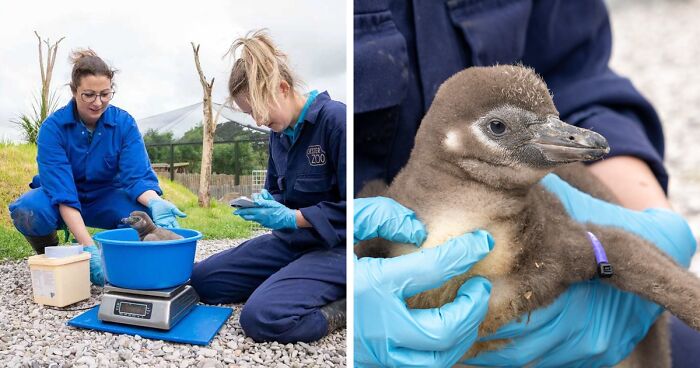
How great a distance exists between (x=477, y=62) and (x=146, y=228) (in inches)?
25.4

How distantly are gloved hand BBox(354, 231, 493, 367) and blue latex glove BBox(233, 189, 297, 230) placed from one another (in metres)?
0.19

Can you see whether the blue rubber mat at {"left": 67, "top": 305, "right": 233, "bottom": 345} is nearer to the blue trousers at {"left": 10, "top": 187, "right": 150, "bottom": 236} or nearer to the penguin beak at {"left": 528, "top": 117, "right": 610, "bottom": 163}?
the blue trousers at {"left": 10, "top": 187, "right": 150, "bottom": 236}

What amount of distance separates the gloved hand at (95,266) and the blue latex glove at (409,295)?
45 cm

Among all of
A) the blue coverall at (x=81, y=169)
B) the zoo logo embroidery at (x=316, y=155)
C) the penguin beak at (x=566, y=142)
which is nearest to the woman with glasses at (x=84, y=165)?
the blue coverall at (x=81, y=169)

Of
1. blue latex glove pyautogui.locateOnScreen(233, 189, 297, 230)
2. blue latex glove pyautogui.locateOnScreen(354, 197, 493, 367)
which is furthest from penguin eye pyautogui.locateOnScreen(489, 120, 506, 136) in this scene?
blue latex glove pyautogui.locateOnScreen(233, 189, 297, 230)

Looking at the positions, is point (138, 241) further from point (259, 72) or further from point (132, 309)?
point (259, 72)

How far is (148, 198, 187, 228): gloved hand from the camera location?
106cm

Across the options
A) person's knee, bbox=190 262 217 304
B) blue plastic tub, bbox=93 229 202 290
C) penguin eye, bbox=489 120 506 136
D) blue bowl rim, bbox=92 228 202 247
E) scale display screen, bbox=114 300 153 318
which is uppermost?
penguin eye, bbox=489 120 506 136

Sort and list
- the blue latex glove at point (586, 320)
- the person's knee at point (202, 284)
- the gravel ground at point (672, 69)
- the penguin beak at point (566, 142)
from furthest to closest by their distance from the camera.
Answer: the gravel ground at point (672, 69) < the person's knee at point (202, 284) < the blue latex glove at point (586, 320) < the penguin beak at point (566, 142)

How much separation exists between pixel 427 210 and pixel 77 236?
597 mm

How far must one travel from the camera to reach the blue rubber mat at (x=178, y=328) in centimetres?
102

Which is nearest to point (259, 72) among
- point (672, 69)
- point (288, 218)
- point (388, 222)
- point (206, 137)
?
point (206, 137)

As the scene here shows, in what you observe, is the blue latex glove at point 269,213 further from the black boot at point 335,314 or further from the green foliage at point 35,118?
the green foliage at point 35,118

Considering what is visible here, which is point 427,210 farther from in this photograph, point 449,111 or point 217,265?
point 217,265
